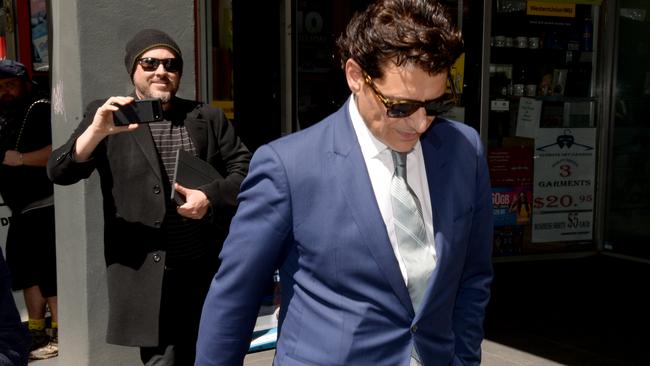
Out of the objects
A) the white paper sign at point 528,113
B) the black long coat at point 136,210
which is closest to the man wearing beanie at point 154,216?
the black long coat at point 136,210

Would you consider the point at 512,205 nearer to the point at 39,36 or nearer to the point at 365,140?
the point at 39,36

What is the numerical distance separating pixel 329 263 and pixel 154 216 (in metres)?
1.52

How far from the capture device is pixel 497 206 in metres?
8.28

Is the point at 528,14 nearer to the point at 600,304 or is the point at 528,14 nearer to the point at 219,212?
the point at 600,304

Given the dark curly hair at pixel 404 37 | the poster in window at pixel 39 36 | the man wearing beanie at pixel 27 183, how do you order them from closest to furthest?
the dark curly hair at pixel 404 37 < the man wearing beanie at pixel 27 183 < the poster in window at pixel 39 36

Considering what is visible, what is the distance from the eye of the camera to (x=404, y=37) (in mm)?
1904

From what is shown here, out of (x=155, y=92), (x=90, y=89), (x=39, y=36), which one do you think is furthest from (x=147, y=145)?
(x=39, y=36)

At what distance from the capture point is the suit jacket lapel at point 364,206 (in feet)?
6.40

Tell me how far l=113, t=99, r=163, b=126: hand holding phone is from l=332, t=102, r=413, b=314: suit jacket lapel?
127 cm

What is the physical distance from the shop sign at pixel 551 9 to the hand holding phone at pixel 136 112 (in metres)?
5.98

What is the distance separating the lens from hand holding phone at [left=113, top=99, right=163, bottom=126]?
3.11m

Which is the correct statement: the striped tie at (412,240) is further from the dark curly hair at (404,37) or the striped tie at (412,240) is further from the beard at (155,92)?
the beard at (155,92)

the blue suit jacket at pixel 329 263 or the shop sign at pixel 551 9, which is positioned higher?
the shop sign at pixel 551 9

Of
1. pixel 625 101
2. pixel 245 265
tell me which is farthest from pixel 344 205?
pixel 625 101
